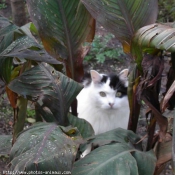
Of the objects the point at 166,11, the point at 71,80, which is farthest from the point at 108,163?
the point at 166,11

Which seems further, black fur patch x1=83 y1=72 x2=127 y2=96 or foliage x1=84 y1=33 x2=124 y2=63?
foliage x1=84 y1=33 x2=124 y2=63

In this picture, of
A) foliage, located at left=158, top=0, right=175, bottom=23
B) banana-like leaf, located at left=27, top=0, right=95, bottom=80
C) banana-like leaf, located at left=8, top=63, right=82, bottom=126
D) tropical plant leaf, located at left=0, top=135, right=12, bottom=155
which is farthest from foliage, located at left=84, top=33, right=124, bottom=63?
banana-like leaf, located at left=8, top=63, right=82, bottom=126

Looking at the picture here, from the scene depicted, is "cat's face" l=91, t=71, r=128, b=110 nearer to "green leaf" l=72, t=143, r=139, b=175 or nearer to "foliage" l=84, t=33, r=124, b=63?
"green leaf" l=72, t=143, r=139, b=175

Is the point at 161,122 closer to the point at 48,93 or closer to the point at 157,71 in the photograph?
the point at 157,71

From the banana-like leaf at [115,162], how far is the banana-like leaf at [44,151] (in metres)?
0.10

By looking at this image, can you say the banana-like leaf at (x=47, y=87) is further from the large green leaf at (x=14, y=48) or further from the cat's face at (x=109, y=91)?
the cat's face at (x=109, y=91)

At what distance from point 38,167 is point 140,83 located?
0.48m

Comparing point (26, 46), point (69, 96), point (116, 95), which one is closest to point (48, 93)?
point (69, 96)

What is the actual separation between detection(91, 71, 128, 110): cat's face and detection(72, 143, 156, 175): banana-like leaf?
2.70ft

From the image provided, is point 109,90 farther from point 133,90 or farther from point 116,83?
point 133,90

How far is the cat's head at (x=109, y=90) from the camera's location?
6.64 feet

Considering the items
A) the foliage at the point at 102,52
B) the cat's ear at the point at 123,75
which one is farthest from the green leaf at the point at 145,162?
the foliage at the point at 102,52

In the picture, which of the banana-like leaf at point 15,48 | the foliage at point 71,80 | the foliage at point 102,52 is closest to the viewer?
the foliage at point 71,80

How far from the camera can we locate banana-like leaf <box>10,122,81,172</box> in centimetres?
88
